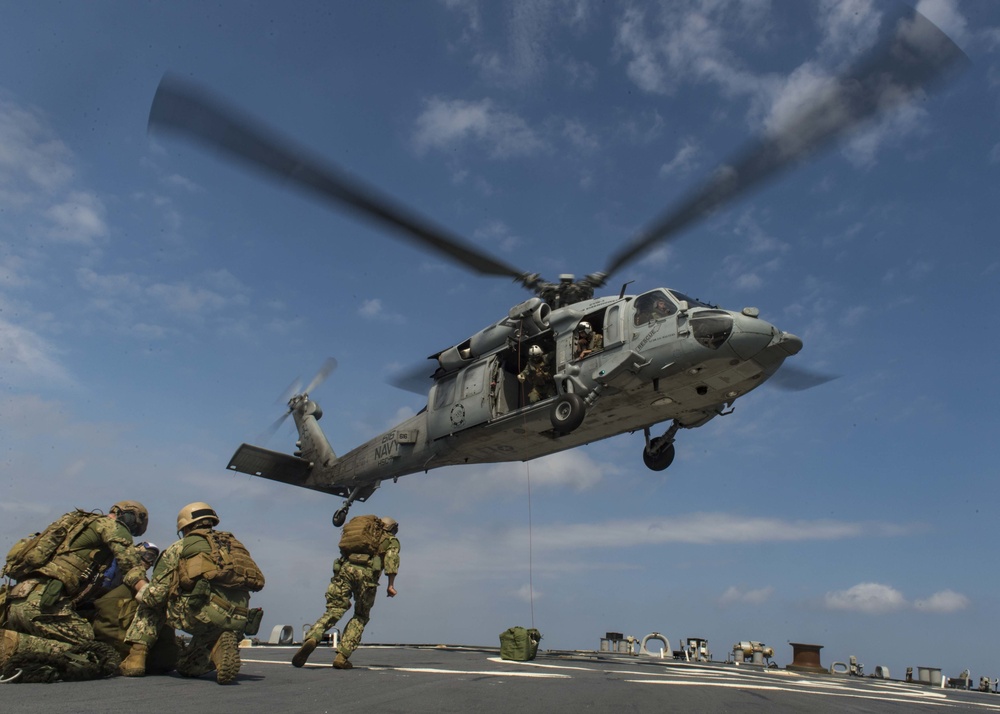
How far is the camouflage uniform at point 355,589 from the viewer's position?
8.16 metres

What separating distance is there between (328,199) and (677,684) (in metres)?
8.75

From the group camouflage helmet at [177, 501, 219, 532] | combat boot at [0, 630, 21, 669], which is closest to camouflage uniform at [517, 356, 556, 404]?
camouflage helmet at [177, 501, 219, 532]

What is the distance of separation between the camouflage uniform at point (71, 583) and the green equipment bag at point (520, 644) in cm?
651

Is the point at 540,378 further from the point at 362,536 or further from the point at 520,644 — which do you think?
the point at 362,536

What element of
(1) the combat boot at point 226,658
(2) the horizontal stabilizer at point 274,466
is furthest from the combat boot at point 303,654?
(2) the horizontal stabilizer at point 274,466

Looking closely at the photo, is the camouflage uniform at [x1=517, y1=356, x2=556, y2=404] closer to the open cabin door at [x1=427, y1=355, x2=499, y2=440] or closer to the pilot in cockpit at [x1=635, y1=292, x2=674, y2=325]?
the open cabin door at [x1=427, y1=355, x2=499, y2=440]

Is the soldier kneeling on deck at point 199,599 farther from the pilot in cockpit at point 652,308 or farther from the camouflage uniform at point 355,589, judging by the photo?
the pilot in cockpit at point 652,308

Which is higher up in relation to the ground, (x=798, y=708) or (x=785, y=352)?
(x=785, y=352)

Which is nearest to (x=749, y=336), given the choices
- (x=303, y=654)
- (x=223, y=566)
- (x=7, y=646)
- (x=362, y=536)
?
(x=362, y=536)

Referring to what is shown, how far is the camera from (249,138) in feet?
32.4

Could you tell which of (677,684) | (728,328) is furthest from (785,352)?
(677,684)

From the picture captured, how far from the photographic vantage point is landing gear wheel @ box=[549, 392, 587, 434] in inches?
503

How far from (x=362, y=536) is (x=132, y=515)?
2.59m

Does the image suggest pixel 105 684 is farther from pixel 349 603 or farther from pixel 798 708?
pixel 798 708
